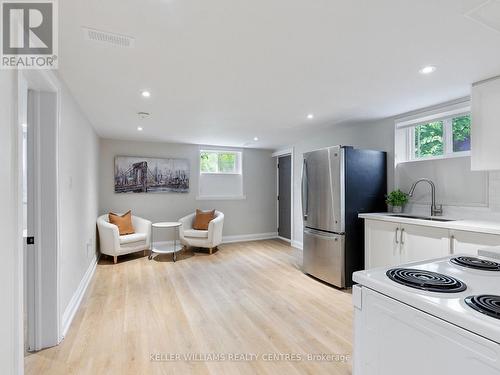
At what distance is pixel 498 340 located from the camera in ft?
2.15

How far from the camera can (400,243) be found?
2.85m

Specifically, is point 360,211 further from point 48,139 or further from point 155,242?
point 155,242

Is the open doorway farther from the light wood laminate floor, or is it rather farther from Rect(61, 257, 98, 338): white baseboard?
Rect(61, 257, 98, 338): white baseboard

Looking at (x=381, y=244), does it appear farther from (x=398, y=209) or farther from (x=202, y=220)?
(x=202, y=220)

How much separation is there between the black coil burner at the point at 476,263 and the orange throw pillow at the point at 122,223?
4.65m

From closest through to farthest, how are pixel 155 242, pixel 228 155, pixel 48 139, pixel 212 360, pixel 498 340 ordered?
1. pixel 498 340
2. pixel 212 360
3. pixel 48 139
4. pixel 155 242
5. pixel 228 155

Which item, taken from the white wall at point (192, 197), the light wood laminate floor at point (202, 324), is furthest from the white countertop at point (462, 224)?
the white wall at point (192, 197)

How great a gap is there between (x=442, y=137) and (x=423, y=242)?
1392 mm

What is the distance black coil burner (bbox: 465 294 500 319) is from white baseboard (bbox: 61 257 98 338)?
9.13ft

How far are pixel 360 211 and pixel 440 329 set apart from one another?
276cm

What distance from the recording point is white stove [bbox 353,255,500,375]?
71 cm

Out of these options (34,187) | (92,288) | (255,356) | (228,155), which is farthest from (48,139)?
(228,155)

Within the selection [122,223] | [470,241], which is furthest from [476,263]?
[122,223]

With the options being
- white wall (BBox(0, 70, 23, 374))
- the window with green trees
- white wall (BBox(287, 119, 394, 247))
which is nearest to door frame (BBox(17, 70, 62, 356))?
white wall (BBox(0, 70, 23, 374))
